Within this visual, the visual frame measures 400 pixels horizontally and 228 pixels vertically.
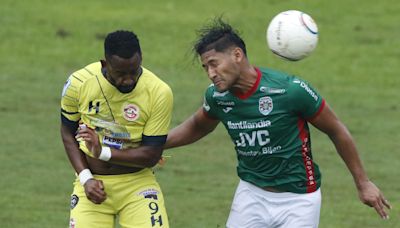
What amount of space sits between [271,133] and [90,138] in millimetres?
1381

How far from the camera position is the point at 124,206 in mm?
9578

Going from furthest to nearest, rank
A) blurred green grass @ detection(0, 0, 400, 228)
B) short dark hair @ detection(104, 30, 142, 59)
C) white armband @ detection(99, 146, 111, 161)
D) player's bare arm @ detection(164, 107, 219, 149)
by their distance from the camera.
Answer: blurred green grass @ detection(0, 0, 400, 228) < player's bare arm @ detection(164, 107, 219, 149) < white armband @ detection(99, 146, 111, 161) < short dark hair @ detection(104, 30, 142, 59)

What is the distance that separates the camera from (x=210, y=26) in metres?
9.54

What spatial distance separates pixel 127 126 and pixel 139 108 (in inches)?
7.6

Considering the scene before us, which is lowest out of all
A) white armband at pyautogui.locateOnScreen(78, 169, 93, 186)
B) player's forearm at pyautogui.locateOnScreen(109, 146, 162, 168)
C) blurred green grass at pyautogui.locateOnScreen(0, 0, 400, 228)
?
blurred green grass at pyautogui.locateOnScreen(0, 0, 400, 228)

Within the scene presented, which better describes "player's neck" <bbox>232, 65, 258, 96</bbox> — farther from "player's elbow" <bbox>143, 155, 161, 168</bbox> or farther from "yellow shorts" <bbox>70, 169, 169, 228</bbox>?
"yellow shorts" <bbox>70, 169, 169, 228</bbox>

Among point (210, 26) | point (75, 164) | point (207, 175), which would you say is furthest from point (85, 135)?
point (207, 175)

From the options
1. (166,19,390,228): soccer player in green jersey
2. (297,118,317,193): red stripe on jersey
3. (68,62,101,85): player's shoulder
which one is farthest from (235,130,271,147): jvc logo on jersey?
(68,62,101,85): player's shoulder

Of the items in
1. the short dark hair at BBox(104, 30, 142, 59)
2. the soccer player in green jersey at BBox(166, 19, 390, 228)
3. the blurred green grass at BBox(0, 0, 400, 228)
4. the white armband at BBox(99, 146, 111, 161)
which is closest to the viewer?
the short dark hair at BBox(104, 30, 142, 59)

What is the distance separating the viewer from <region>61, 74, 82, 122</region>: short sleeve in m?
9.50

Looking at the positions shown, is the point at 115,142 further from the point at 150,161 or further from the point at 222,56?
the point at 222,56

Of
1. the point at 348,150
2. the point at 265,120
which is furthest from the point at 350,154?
the point at 265,120

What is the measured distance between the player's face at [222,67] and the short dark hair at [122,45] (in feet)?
1.80

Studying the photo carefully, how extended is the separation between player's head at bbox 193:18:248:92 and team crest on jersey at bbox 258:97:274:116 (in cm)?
24
